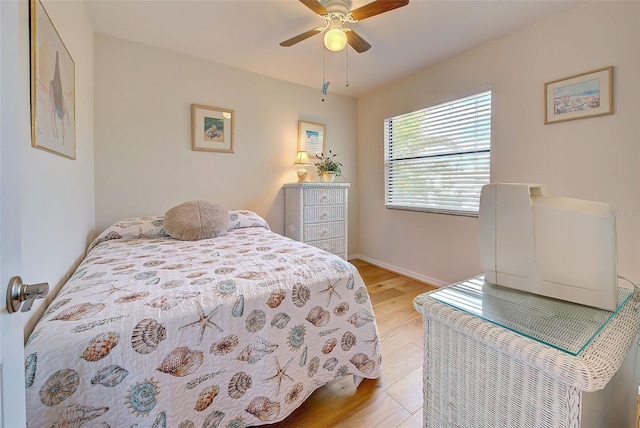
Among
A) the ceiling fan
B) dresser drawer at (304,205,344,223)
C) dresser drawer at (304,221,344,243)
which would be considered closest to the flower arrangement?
dresser drawer at (304,205,344,223)

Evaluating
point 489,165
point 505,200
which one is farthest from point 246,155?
point 505,200

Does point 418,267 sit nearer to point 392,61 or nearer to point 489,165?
point 489,165

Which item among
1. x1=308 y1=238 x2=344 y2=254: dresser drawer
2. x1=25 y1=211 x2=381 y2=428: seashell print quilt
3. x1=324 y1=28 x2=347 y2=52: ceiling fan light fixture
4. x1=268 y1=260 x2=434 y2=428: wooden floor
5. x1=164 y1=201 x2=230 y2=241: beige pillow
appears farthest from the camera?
x1=308 y1=238 x2=344 y2=254: dresser drawer

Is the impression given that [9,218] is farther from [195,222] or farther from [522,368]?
[195,222]

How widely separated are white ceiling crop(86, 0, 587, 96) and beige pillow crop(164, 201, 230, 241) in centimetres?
147

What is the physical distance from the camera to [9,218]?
0.50 metres

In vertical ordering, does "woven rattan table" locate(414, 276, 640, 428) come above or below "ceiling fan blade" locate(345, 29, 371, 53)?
below

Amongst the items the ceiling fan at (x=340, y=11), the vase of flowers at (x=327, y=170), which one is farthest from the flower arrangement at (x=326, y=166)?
the ceiling fan at (x=340, y=11)

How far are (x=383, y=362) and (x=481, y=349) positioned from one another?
1205mm

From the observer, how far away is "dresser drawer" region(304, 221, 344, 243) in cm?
307

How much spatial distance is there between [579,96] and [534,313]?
2.06 meters

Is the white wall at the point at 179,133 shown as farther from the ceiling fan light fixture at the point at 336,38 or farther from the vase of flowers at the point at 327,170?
the ceiling fan light fixture at the point at 336,38

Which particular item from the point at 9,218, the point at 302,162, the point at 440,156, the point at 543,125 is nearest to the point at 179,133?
the point at 302,162

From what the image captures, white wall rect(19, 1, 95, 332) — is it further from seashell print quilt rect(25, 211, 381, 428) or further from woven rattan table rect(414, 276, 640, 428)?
woven rattan table rect(414, 276, 640, 428)
